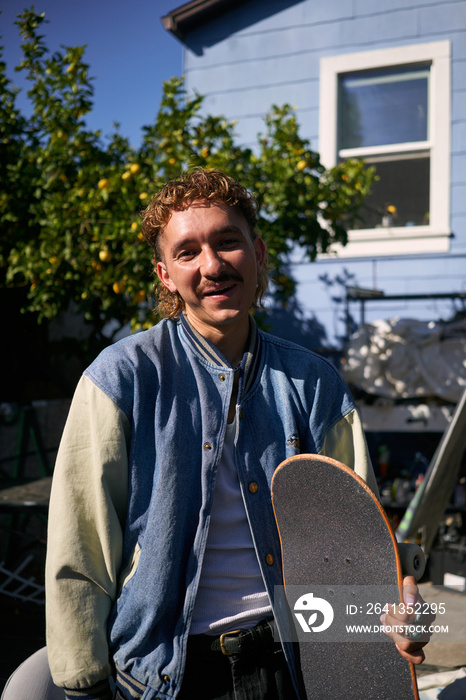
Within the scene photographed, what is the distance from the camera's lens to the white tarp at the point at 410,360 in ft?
17.1

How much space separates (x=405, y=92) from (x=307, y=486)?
5816 millimetres

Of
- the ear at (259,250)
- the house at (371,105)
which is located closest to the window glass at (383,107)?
the house at (371,105)

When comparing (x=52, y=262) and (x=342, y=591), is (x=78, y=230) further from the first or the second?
(x=342, y=591)

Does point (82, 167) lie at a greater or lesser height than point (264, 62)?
lesser

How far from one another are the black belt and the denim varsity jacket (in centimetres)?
5

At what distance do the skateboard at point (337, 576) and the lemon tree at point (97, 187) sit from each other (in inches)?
110

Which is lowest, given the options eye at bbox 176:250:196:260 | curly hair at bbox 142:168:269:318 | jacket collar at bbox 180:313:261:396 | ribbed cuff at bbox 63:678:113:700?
ribbed cuff at bbox 63:678:113:700

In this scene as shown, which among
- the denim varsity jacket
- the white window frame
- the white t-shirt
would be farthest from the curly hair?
the white window frame

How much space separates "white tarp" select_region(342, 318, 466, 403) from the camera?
17.1 ft

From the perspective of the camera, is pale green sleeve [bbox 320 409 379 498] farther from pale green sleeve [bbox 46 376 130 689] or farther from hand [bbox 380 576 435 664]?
pale green sleeve [bbox 46 376 130 689]

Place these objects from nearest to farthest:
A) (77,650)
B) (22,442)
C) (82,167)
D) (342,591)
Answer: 1. (77,650)
2. (342,591)
3. (82,167)
4. (22,442)

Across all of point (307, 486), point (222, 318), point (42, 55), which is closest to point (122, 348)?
point (222, 318)

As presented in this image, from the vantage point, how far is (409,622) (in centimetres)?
137

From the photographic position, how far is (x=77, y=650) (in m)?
1.42
